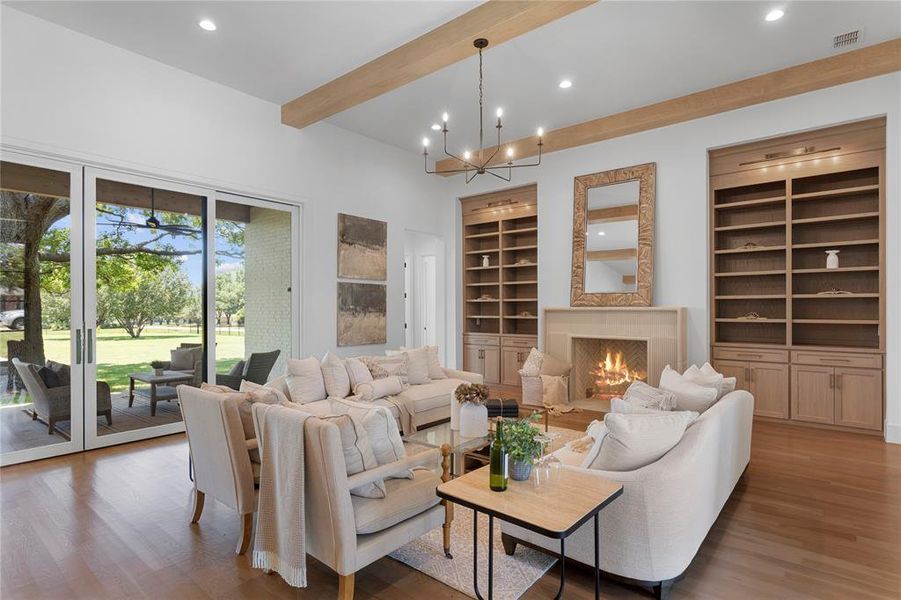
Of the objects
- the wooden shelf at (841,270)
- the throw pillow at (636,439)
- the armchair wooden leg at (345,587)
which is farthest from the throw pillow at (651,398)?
the wooden shelf at (841,270)

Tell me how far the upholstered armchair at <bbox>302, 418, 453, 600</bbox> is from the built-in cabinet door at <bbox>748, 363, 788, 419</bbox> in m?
4.76

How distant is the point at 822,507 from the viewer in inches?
122

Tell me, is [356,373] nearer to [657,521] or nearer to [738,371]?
[657,521]

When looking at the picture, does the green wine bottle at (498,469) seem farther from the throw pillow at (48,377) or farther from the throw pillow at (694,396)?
the throw pillow at (48,377)

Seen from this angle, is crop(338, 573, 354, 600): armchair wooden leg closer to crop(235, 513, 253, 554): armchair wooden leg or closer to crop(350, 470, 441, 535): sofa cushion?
crop(350, 470, 441, 535): sofa cushion

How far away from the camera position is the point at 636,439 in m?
2.25

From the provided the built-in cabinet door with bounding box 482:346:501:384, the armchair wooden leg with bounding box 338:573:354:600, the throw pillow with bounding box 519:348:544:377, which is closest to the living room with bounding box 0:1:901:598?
the armchair wooden leg with bounding box 338:573:354:600

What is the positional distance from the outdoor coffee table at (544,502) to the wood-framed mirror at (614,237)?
4.34 m

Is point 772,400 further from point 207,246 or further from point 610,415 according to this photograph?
point 207,246

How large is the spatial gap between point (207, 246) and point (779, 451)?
608 cm

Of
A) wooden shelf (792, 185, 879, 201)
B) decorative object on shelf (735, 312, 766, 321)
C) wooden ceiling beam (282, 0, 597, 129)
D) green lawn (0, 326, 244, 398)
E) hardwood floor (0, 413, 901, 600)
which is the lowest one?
hardwood floor (0, 413, 901, 600)

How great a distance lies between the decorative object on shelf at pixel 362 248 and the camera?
640cm

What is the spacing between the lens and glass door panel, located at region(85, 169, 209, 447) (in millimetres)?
4367

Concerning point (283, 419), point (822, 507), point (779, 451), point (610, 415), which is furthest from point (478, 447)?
point (779, 451)
